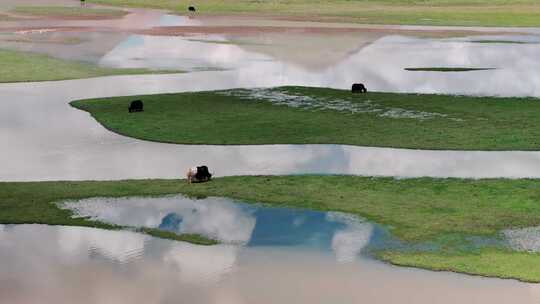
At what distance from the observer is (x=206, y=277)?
16.9m

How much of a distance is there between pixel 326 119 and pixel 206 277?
659 inches

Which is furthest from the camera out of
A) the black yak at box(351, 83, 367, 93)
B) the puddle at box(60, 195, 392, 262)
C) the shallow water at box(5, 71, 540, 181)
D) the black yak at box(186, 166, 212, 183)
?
the black yak at box(351, 83, 367, 93)

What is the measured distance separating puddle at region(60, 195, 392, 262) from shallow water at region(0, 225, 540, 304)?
2.03ft

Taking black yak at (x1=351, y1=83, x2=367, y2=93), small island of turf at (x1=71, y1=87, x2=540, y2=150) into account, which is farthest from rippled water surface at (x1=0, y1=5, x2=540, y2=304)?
black yak at (x1=351, y1=83, x2=367, y2=93)

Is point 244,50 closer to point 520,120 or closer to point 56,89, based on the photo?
point 56,89

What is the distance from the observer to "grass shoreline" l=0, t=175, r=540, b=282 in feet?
57.8

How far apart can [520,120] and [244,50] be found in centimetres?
2954

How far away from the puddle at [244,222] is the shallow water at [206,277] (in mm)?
619

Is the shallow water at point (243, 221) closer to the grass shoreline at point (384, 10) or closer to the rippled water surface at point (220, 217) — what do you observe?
the rippled water surface at point (220, 217)

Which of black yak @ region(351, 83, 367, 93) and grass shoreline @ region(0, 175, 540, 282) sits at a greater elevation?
black yak @ region(351, 83, 367, 93)

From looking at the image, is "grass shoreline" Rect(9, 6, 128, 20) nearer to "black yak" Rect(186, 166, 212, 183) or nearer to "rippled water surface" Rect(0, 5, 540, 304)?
"rippled water surface" Rect(0, 5, 540, 304)

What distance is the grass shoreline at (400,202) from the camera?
1761 cm

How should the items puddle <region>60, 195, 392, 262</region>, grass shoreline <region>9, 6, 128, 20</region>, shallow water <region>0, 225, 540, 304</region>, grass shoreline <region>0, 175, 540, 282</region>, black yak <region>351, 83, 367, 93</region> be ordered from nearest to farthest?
shallow water <region>0, 225, 540, 304</region> → grass shoreline <region>0, 175, 540, 282</region> → puddle <region>60, 195, 392, 262</region> → black yak <region>351, 83, 367, 93</region> → grass shoreline <region>9, 6, 128, 20</region>

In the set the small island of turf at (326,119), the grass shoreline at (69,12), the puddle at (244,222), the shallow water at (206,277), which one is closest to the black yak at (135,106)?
the small island of turf at (326,119)
